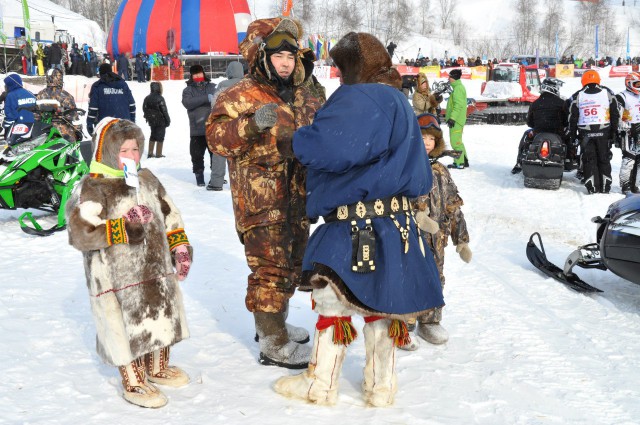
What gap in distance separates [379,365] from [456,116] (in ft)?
31.7

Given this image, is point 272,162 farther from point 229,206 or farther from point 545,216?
point 545,216

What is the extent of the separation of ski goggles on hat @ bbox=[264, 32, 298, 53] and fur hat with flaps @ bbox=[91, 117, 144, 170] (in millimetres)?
867

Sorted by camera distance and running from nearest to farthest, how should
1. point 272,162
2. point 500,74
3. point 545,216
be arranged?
point 272,162 → point 545,216 → point 500,74

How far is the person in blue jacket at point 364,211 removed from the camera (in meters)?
2.92

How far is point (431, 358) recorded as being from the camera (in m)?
4.03

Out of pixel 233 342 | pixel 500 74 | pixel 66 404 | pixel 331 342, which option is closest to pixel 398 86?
pixel 331 342

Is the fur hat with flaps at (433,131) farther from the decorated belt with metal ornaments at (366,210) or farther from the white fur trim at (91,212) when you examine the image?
the white fur trim at (91,212)

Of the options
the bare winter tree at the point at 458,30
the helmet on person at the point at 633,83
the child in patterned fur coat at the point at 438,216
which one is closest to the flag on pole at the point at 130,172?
the child in patterned fur coat at the point at 438,216

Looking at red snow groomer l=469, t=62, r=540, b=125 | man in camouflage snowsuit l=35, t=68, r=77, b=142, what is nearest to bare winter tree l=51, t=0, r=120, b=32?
red snow groomer l=469, t=62, r=540, b=125

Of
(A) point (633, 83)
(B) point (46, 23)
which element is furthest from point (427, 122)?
(B) point (46, 23)

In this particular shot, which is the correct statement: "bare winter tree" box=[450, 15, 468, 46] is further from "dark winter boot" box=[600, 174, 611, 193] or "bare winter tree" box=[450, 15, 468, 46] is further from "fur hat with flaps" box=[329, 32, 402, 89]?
"fur hat with flaps" box=[329, 32, 402, 89]

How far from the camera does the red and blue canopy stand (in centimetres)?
3712

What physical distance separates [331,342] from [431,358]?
1.09 meters

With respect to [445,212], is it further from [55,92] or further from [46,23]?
[46,23]
